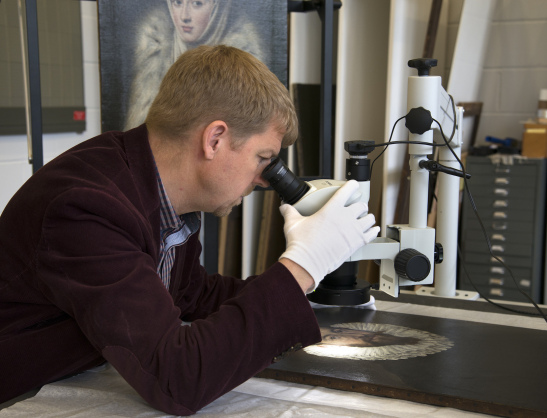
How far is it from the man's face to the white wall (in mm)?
1776

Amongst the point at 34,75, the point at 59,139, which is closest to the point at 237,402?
the point at 34,75

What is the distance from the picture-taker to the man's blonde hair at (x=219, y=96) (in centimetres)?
110

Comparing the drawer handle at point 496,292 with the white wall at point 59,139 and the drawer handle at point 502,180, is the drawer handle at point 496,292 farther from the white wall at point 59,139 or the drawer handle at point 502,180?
the white wall at point 59,139

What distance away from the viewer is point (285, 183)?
1112 millimetres

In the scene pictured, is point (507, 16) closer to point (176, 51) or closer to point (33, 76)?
point (176, 51)

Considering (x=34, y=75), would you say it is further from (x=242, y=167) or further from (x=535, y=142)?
(x=535, y=142)

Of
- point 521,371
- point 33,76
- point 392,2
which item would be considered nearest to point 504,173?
point 392,2

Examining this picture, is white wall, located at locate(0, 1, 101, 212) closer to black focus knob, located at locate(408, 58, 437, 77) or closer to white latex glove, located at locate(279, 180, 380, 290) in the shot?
black focus knob, located at locate(408, 58, 437, 77)

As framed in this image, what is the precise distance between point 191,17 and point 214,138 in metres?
0.76

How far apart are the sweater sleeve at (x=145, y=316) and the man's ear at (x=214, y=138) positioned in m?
0.20

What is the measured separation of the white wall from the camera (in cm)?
266

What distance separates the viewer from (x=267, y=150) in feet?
3.82

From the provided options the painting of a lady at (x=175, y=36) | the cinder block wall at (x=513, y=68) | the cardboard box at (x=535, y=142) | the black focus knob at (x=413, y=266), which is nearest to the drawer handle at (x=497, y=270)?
the cardboard box at (x=535, y=142)

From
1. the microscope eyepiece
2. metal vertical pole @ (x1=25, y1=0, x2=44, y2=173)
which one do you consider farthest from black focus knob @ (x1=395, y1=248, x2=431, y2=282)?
metal vertical pole @ (x1=25, y1=0, x2=44, y2=173)
